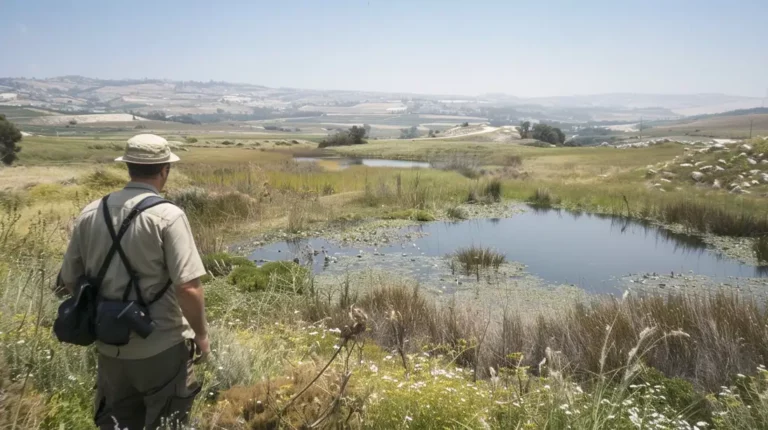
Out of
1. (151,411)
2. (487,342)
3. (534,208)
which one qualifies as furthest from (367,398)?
(534,208)

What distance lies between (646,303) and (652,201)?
12.1 meters

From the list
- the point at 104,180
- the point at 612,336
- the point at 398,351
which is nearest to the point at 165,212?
the point at 398,351

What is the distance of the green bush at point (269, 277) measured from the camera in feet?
24.6

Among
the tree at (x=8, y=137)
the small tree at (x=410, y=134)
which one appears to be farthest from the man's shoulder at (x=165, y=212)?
the small tree at (x=410, y=134)

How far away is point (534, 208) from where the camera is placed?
59.3 feet

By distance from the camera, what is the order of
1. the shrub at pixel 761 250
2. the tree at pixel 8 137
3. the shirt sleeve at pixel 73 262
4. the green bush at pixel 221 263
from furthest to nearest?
Answer: the tree at pixel 8 137
the shrub at pixel 761 250
the green bush at pixel 221 263
the shirt sleeve at pixel 73 262

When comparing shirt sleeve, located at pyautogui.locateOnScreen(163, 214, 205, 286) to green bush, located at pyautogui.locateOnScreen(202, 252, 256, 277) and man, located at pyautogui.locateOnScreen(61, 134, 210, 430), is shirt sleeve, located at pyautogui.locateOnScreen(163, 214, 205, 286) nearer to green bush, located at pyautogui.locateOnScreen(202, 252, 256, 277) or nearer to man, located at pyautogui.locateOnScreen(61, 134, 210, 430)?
man, located at pyautogui.locateOnScreen(61, 134, 210, 430)

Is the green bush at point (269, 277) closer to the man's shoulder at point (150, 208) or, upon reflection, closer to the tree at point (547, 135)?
the man's shoulder at point (150, 208)

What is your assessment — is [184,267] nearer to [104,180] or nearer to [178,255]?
[178,255]

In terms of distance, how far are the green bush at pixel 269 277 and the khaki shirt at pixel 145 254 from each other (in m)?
4.50

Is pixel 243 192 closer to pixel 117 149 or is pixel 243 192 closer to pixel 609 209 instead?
pixel 609 209

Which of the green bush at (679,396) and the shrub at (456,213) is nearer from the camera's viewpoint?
the green bush at (679,396)

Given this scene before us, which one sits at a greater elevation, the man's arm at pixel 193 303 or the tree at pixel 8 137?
the man's arm at pixel 193 303

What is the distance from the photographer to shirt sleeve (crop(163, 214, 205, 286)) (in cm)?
248
